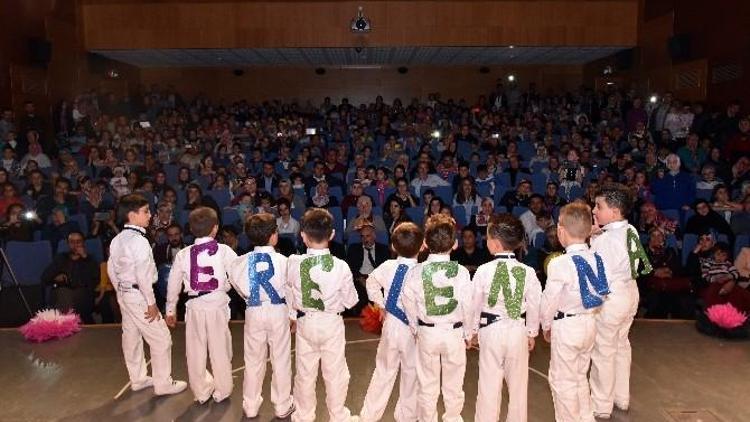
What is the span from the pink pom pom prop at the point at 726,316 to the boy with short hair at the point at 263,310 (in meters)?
4.29

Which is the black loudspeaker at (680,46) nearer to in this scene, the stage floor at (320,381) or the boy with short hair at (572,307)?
the stage floor at (320,381)

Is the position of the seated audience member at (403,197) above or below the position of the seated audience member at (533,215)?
above

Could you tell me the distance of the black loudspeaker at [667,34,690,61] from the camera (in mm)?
13234

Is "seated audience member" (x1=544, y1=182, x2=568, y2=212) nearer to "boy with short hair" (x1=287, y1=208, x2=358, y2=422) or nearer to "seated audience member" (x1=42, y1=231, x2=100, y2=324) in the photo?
"boy with short hair" (x1=287, y1=208, x2=358, y2=422)

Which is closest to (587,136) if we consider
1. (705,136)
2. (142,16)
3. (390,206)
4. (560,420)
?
(705,136)

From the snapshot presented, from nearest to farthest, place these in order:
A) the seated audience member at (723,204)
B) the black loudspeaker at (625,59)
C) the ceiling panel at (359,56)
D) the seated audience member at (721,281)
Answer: the seated audience member at (721,281)
the seated audience member at (723,204)
the black loudspeaker at (625,59)
the ceiling panel at (359,56)

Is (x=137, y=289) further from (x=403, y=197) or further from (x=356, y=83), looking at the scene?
(x=356, y=83)

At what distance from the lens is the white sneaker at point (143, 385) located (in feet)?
15.7

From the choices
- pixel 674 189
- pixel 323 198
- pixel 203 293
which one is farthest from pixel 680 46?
pixel 203 293

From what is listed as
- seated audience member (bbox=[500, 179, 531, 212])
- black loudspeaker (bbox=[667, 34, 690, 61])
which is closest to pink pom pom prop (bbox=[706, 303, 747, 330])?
seated audience member (bbox=[500, 179, 531, 212])

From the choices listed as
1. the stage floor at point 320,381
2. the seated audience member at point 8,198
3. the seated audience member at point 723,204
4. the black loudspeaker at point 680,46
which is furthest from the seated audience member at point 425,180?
the black loudspeaker at point 680,46

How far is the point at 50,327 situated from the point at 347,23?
1069cm

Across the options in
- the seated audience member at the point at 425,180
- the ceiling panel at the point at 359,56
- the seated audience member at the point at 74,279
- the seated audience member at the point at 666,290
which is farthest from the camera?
the ceiling panel at the point at 359,56

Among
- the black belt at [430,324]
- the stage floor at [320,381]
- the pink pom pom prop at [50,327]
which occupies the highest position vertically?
the black belt at [430,324]
